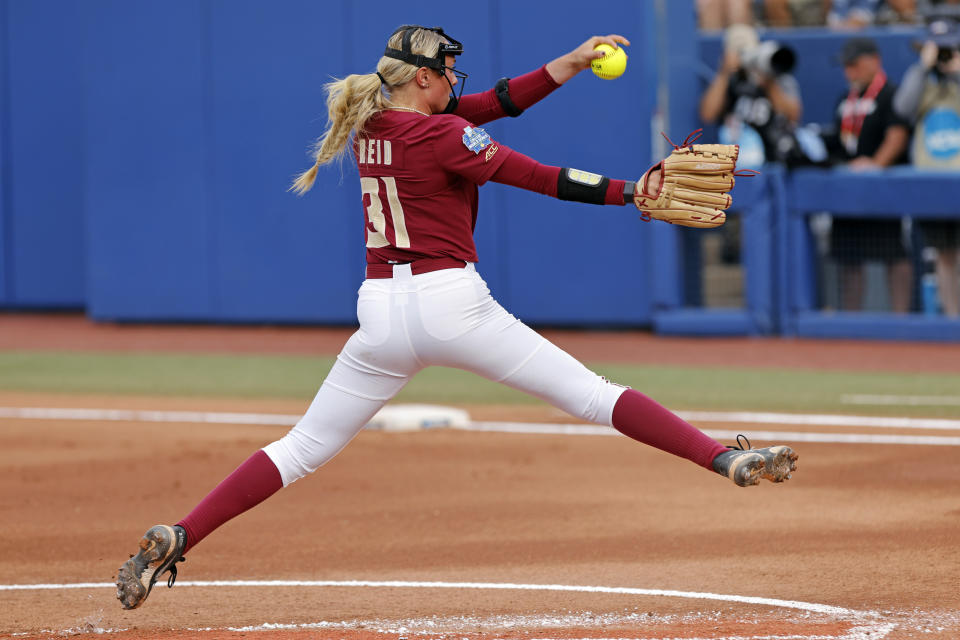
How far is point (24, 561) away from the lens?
239 inches

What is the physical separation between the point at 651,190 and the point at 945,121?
26.9 ft

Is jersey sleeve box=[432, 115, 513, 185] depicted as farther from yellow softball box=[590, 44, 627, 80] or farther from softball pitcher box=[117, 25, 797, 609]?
yellow softball box=[590, 44, 627, 80]

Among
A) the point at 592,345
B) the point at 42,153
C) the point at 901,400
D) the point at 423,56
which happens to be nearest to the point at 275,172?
the point at 42,153

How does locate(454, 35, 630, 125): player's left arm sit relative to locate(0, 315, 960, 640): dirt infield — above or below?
above

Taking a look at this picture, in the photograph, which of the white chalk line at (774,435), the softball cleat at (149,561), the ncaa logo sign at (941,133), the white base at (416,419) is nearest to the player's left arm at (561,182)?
the softball cleat at (149,561)

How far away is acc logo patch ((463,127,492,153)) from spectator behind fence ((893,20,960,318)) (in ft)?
27.0

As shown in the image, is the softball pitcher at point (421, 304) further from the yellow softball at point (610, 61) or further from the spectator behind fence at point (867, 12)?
the spectator behind fence at point (867, 12)

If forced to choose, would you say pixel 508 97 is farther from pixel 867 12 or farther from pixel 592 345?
pixel 867 12

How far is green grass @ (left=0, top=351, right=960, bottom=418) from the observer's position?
10.1 m

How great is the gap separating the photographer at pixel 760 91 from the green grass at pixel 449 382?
8.04 ft

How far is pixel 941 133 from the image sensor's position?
11.9 meters

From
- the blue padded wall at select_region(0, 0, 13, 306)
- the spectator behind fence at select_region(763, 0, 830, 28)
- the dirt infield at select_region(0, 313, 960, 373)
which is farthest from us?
the blue padded wall at select_region(0, 0, 13, 306)

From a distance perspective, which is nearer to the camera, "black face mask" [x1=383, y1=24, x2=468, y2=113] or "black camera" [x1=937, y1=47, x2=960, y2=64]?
"black face mask" [x1=383, y1=24, x2=468, y2=113]

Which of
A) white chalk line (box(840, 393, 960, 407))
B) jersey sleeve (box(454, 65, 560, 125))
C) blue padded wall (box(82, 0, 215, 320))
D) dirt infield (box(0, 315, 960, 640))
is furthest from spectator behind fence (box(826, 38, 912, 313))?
jersey sleeve (box(454, 65, 560, 125))
